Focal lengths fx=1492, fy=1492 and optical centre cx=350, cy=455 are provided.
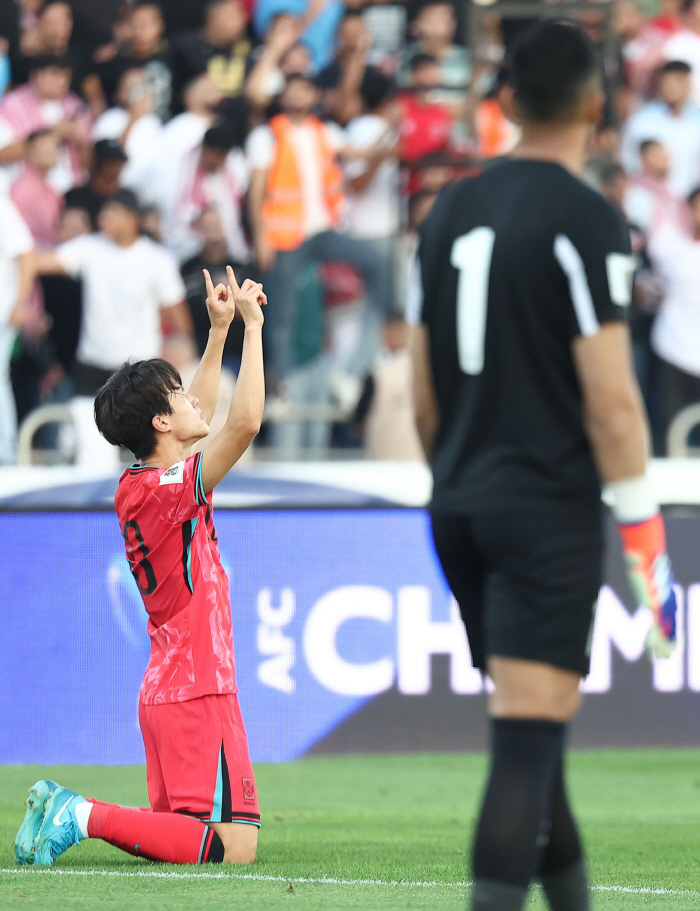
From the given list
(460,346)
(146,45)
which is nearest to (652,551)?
(460,346)

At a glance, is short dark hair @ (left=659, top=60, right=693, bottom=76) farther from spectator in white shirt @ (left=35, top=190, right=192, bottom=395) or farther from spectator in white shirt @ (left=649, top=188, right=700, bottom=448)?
spectator in white shirt @ (left=35, top=190, right=192, bottom=395)

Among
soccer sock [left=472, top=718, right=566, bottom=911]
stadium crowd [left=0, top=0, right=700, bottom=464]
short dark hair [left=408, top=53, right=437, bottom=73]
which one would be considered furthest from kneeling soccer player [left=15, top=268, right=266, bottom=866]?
short dark hair [left=408, top=53, right=437, bottom=73]

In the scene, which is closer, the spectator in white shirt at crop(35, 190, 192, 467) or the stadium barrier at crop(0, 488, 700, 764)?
the stadium barrier at crop(0, 488, 700, 764)

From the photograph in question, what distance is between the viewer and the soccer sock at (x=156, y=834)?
4129mm

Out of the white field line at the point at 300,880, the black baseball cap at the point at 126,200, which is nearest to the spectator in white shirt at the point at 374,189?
the black baseball cap at the point at 126,200

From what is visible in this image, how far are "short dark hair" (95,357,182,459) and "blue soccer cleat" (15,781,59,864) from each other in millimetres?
984

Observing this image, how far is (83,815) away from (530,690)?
1.95 m

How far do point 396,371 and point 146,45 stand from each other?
3286mm

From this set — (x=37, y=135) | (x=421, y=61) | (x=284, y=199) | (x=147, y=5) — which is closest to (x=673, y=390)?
(x=284, y=199)

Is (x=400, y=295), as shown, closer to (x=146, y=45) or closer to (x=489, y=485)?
(x=146, y=45)

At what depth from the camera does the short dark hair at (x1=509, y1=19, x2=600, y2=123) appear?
2.67 metres

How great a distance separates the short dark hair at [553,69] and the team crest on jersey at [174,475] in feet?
5.74

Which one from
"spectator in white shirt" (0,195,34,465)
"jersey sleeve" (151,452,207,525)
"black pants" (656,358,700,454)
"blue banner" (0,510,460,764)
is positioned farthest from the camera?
"black pants" (656,358,700,454)

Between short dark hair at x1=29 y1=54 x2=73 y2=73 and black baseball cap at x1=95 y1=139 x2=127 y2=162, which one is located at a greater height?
short dark hair at x1=29 y1=54 x2=73 y2=73
